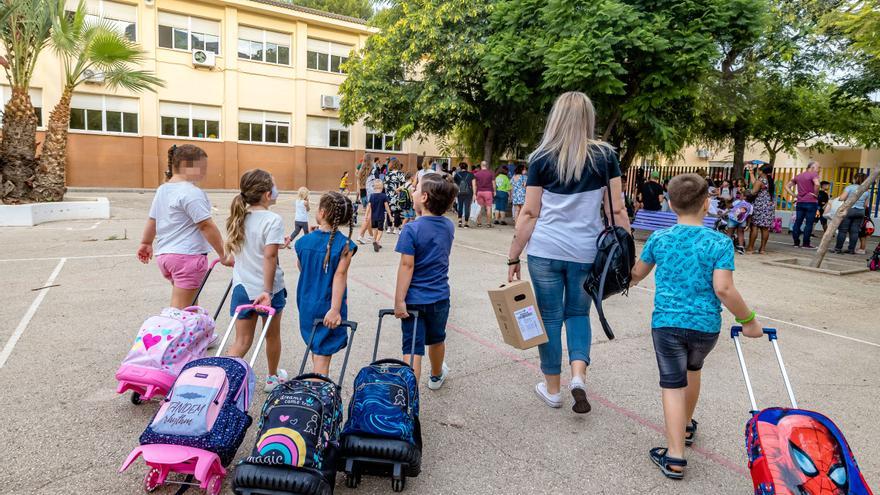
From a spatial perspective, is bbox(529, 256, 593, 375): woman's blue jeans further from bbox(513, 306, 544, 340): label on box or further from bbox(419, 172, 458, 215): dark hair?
bbox(419, 172, 458, 215): dark hair

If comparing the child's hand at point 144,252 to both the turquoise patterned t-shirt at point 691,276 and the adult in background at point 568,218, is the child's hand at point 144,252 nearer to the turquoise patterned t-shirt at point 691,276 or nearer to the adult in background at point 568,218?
the adult in background at point 568,218

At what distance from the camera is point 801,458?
91.1 inches

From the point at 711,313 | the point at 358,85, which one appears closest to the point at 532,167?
the point at 711,313

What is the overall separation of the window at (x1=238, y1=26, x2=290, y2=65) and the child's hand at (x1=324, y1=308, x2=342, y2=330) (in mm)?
26340

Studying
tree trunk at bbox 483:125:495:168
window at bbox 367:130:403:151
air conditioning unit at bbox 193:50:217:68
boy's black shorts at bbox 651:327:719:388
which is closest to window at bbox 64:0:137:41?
air conditioning unit at bbox 193:50:217:68

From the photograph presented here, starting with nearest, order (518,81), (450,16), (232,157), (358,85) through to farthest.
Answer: (518,81)
(450,16)
(358,85)
(232,157)

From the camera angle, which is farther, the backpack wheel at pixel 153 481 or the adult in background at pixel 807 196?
the adult in background at pixel 807 196

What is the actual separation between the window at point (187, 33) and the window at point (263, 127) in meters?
3.15

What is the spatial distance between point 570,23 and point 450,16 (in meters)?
5.82

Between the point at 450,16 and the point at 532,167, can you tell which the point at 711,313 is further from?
the point at 450,16

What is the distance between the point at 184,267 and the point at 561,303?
2.65m

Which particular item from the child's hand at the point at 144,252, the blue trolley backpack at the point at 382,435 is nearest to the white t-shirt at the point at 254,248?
the child's hand at the point at 144,252

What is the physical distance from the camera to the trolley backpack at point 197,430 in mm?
2510

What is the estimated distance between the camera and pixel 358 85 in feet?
64.6
